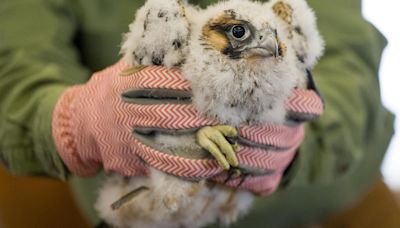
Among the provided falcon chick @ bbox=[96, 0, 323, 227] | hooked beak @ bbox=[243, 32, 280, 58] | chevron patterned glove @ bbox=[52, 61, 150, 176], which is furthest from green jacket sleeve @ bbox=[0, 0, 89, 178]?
hooked beak @ bbox=[243, 32, 280, 58]

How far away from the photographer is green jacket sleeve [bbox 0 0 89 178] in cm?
65

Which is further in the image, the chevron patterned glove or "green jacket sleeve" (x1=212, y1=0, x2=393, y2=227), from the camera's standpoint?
"green jacket sleeve" (x1=212, y1=0, x2=393, y2=227)

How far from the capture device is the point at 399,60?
1.61 metres

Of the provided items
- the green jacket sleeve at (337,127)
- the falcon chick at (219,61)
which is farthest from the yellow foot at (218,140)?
the green jacket sleeve at (337,127)

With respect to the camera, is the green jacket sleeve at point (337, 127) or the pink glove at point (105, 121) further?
the green jacket sleeve at point (337, 127)

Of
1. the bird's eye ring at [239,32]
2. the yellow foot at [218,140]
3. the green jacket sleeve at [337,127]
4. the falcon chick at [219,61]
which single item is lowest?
the green jacket sleeve at [337,127]

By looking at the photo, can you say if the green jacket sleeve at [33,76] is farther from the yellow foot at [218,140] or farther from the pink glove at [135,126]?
the yellow foot at [218,140]

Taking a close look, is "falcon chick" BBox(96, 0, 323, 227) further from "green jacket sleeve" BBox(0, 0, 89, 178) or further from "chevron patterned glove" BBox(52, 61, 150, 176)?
"green jacket sleeve" BBox(0, 0, 89, 178)

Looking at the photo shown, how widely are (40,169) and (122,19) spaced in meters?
0.22

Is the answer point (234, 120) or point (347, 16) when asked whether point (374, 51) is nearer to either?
point (347, 16)

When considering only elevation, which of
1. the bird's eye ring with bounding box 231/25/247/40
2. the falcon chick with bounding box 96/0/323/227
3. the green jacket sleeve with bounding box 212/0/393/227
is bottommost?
the green jacket sleeve with bounding box 212/0/393/227

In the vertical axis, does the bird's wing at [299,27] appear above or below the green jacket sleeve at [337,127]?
above

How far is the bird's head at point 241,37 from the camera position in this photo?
16.7 inches

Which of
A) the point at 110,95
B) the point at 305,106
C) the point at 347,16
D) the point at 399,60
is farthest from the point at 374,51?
the point at 399,60
